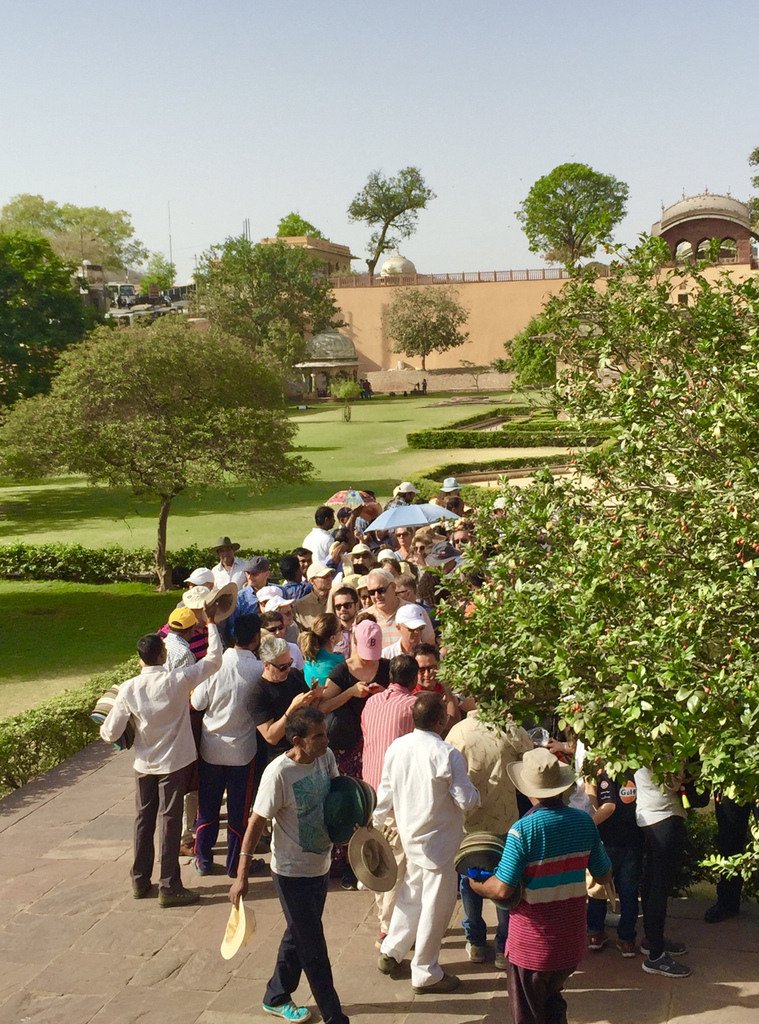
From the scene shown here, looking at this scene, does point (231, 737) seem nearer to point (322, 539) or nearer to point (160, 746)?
point (160, 746)

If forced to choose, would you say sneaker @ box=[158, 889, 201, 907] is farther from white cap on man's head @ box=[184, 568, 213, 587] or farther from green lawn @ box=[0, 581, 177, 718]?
green lawn @ box=[0, 581, 177, 718]

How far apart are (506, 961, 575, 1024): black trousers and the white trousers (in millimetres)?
620

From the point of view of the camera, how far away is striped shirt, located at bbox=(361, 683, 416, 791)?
4984 millimetres

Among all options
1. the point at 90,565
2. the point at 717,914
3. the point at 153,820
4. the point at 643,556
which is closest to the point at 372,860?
the point at 153,820

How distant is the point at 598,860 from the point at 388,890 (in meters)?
1.03

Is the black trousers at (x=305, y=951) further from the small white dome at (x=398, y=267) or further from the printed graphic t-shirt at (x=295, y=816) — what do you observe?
the small white dome at (x=398, y=267)

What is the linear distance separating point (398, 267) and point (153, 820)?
69385mm

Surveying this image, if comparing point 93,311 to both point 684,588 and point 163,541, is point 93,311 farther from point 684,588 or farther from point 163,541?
point 684,588

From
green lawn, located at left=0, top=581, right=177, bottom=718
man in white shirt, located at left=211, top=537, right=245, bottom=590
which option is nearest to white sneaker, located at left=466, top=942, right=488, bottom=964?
man in white shirt, located at left=211, top=537, right=245, bottom=590

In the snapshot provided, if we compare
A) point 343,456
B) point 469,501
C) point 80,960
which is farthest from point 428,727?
point 343,456

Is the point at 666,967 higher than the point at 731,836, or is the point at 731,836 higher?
the point at 731,836

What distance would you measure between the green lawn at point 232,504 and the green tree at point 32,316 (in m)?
3.05

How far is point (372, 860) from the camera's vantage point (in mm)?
4387

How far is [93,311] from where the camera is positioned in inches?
1158
